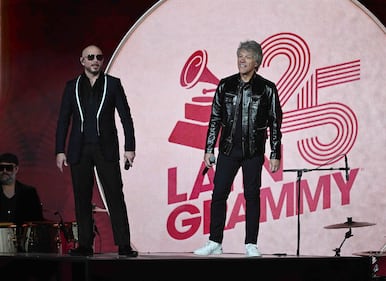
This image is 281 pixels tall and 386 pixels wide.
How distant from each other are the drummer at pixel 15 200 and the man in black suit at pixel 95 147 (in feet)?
6.11

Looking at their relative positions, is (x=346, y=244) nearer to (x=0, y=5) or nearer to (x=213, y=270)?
(x=213, y=270)

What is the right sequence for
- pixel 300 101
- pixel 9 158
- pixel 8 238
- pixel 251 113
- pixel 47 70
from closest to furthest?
pixel 251 113 < pixel 8 238 < pixel 9 158 < pixel 300 101 < pixel 47 70

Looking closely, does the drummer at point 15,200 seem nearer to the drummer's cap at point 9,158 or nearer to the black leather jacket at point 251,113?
the drummer's cap at point 9,158

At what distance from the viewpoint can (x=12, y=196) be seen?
859 centimetres

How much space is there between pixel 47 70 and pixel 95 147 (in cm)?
280

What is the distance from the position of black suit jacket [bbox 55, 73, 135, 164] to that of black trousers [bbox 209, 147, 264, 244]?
72 cm

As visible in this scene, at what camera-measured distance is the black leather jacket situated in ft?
22.5

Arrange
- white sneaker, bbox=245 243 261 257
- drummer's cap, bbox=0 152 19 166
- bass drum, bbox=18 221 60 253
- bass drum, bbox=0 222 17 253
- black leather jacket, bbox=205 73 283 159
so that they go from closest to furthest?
white sneaker, bbox=245 243 261 257
black leather jacket, bbox=205 73 283 159
bass drum, bbox=0 222 17 253
bass drum, bbox=18 221 60 253
drummer's cap, bbox=0 152 19 166

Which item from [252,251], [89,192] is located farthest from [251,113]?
[89,192]

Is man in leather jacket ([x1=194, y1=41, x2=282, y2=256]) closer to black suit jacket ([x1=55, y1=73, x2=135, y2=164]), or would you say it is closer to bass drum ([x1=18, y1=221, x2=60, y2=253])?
black suit jacket ([x1=55, y1=73, x2=135, y2=164])

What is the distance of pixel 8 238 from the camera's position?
7410 millimetres

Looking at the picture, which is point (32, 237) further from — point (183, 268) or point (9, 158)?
point (183, 268)

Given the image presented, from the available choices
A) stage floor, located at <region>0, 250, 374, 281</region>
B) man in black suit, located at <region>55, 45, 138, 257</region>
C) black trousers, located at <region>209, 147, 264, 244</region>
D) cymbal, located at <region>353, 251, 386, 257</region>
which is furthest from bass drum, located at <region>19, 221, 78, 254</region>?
cymbal, located at <region>353, 251, 386, 257</region>

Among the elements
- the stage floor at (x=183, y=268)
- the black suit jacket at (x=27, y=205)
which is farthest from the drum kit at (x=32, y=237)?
the stage floor at (x=183, y=268)
